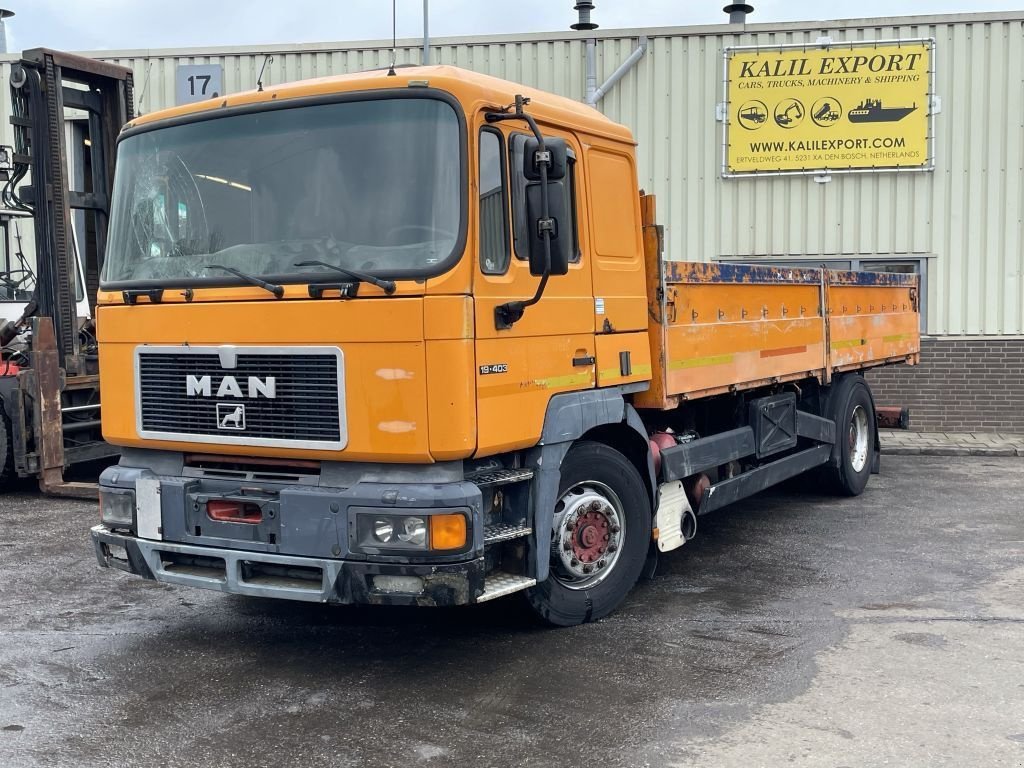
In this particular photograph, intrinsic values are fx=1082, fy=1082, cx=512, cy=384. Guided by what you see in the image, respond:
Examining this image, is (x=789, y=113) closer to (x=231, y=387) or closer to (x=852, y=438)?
(x=852, y=438)

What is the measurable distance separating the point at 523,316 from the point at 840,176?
1014 cm

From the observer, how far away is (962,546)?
7.53 m

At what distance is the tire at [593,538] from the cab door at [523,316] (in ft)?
1.53

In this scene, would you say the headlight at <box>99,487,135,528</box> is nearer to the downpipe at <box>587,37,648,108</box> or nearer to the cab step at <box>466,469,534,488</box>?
the cab step at <box>466,469,534,488</box>

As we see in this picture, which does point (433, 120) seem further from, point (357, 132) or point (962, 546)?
point (962, 546)

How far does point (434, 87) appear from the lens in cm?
466

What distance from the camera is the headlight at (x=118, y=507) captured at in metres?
5.23

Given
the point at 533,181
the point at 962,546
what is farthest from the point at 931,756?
the point at 962,546

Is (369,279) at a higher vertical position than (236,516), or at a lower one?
higher

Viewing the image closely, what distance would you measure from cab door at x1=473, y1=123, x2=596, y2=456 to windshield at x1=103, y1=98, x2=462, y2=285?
21 centimetres

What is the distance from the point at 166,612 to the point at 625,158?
11.8 feet

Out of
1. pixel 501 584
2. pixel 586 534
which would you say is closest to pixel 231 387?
pixel 501 584

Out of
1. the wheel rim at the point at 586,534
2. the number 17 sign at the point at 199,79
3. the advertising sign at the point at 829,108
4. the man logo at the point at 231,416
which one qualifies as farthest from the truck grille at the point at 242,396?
the number 17 sign at the point at 199,79

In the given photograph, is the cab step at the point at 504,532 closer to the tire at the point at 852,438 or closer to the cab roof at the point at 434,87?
the cab roof at the point at 434,87
